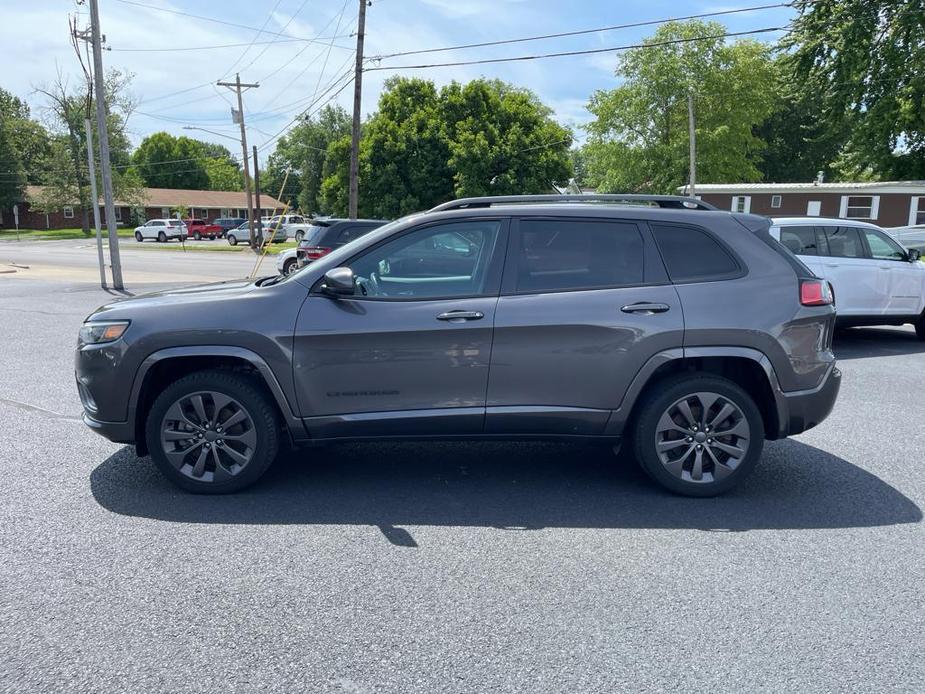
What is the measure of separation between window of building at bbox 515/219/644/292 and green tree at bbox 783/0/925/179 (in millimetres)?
28747

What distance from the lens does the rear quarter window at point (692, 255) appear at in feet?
15.8

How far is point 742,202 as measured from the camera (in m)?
44.6

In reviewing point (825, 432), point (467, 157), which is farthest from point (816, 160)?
point (825, 432)

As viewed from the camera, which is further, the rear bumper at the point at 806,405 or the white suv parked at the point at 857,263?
the white suv parked at the point at 857,263

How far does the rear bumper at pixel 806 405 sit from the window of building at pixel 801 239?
6154mm

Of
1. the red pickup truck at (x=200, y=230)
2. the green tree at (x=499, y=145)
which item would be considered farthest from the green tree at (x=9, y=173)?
the green tree at (x=499, y=145)

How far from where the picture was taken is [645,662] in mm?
3033

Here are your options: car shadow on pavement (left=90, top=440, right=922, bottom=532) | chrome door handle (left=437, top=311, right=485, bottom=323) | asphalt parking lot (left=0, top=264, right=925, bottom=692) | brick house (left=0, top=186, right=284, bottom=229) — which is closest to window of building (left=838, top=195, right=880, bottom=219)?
asphalt parking lot (left=0, top=264, right=925, bottom=692)

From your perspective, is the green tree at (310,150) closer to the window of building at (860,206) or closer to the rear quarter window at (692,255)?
the window of building at (860,206)

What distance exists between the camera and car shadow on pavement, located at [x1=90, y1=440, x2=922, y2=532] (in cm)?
447

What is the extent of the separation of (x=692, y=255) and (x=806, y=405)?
1190 millimetres

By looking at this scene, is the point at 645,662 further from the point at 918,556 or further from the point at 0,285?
the point at 0,285

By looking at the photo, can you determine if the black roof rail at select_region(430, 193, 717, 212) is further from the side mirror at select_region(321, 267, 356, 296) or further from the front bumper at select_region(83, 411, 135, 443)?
the front bumper at select_region(83, 411, 135, 443)

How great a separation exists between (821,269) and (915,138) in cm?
Result: 3455
